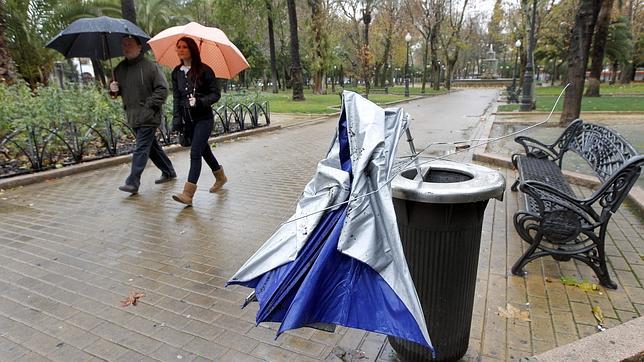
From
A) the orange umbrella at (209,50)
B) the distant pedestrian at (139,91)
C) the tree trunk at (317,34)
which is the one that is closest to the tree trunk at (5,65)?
the distant pedestrian at (139,91)

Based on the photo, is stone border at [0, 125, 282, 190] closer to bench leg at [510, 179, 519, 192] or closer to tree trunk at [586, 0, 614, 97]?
bench leg at [510, 179, 519, 192]

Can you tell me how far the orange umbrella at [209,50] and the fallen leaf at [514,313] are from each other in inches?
176

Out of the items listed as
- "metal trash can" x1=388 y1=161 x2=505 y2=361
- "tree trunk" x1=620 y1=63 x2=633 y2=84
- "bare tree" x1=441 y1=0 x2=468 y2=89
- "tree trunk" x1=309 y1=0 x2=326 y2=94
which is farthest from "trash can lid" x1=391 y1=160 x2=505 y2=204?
"tree trunk" x1=620 y1=63 x2=633 y2=84

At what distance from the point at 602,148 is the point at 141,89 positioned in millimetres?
5434

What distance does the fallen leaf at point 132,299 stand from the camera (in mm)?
3170

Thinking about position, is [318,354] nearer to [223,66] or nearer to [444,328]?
[444,328]

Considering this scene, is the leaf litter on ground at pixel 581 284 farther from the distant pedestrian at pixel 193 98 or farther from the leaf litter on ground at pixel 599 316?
the distant pedestrian at pixel 193 98

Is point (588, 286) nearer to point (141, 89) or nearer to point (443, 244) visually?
point (443, 244)

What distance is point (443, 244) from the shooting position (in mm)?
2105

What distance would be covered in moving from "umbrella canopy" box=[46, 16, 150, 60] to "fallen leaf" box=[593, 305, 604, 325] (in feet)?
18.8

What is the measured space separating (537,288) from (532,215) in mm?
571

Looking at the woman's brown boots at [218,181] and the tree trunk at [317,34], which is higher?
the tree trunk at [317,34]

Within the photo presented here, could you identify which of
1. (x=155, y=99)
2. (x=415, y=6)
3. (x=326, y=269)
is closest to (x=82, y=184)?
(x=155, y=99)

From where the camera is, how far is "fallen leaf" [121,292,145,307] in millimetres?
3170
